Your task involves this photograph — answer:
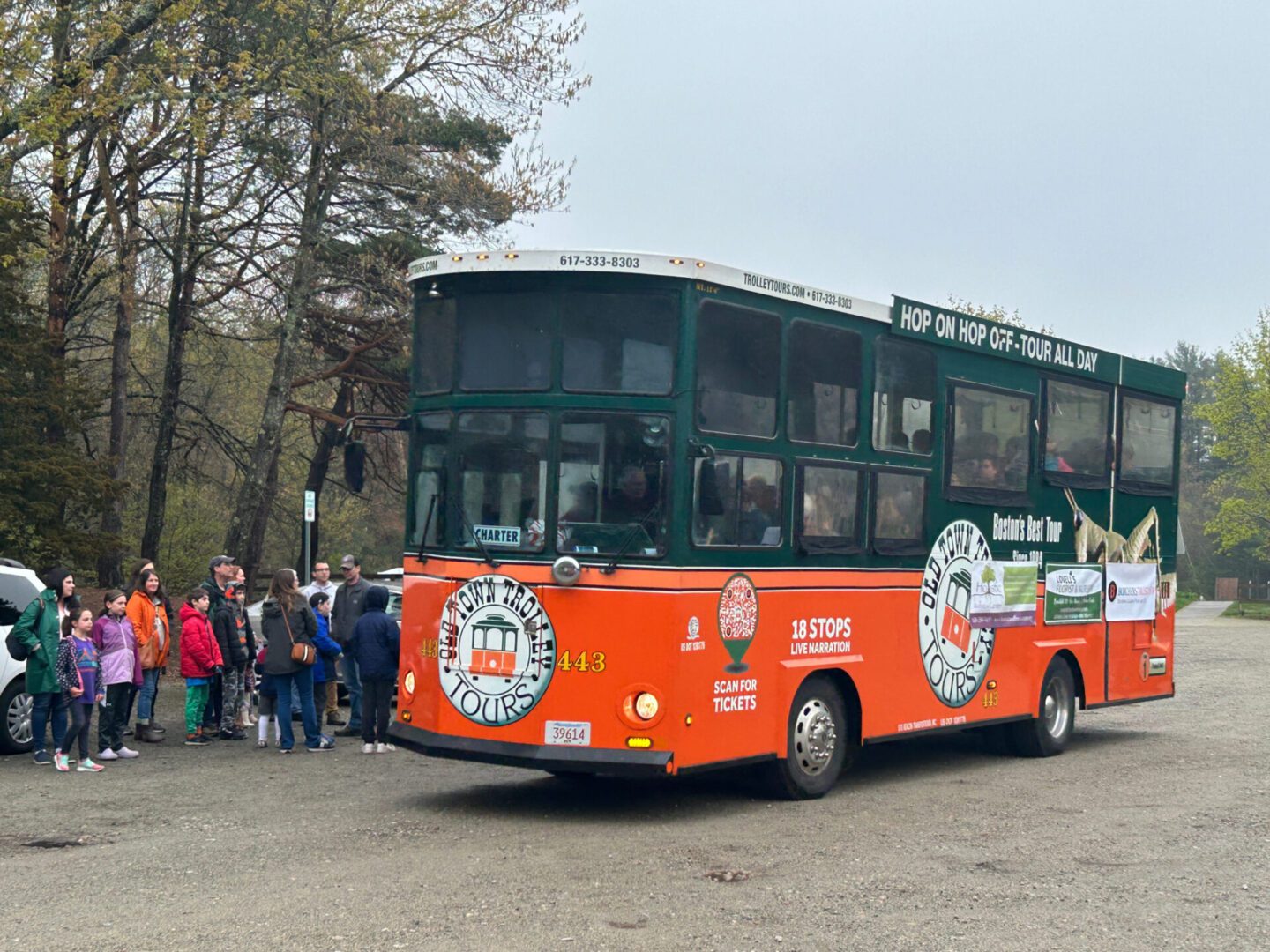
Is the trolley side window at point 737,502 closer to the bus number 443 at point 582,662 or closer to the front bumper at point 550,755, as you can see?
the bus number 443 at point 582,662

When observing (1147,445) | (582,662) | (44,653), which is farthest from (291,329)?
(582,662)

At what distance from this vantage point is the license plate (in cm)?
1009

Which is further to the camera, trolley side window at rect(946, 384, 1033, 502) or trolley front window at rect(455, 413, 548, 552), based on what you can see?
trolley side window at rect(946, 384, 1033, 502)

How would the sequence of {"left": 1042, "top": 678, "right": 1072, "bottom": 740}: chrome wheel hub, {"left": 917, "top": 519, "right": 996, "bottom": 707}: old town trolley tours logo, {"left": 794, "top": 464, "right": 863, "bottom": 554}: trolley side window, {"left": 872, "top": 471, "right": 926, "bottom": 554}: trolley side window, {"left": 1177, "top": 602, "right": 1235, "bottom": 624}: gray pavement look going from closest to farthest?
{"left": 794, "top": 464, "right": 863, "bottom": 554}: trolley side window → {"left": 872, "top": 471, "right": 926, "bottom": 554}: trolley side window → {"left": 917, "top": 519, "right": 996, "bottom": 707}: old town trolley tours logo → {"left": 1042, "top": 678, "right": 1072, "bottom": 740}: chrome wheel hub → {"left": 1177, "top": 602, "right": 1235, "bottom": 624}: gray pavement

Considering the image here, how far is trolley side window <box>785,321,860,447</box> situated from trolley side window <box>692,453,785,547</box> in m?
0.45

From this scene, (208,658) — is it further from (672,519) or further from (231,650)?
(672,519)

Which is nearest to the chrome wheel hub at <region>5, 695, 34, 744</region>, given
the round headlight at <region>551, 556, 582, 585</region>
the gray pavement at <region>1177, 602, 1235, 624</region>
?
the round headlight at <region>551, 556, 582, 585</region>

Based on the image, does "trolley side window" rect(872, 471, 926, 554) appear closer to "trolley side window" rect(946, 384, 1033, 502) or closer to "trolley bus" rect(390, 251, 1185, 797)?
"trolley bus" rect(390, 251, 1185, 797)

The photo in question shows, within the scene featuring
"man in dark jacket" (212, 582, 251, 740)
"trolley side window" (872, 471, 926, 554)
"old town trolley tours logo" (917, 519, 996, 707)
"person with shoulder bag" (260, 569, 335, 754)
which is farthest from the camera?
"man in dark jacket" (212, 582, 251, 740)

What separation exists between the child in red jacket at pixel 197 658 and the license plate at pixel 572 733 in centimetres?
549

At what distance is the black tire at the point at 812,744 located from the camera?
437 inches

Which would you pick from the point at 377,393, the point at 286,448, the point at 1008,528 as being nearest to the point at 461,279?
the point at 1008,528

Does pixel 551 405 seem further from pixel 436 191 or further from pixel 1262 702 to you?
pixel 436 191

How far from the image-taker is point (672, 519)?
10102 millimetres
